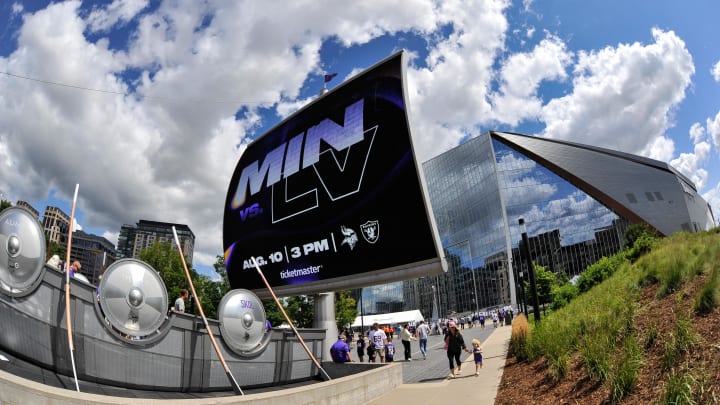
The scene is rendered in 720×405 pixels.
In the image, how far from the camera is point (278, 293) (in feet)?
56.3

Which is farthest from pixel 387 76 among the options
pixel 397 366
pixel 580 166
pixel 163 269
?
pixel 580 166

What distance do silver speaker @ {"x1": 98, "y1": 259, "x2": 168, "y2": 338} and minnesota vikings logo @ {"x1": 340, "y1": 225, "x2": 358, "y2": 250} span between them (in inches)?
309

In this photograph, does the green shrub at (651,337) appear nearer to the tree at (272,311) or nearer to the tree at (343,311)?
the tree at (272,311)

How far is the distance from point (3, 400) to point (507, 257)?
251 ft

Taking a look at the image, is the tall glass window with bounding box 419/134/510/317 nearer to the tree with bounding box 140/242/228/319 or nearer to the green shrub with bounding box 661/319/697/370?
the tree with bounding box 140/242/228/319

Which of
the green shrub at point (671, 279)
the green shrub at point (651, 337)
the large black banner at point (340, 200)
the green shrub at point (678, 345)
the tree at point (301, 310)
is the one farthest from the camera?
the tree at point (301, 310)

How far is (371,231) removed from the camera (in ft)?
45.1

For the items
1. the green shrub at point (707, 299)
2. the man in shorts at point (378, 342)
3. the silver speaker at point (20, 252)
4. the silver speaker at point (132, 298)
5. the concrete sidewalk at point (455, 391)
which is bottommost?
the concrete sidewalk at point (455, 391)

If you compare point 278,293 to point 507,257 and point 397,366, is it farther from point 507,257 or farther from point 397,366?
point 507,257

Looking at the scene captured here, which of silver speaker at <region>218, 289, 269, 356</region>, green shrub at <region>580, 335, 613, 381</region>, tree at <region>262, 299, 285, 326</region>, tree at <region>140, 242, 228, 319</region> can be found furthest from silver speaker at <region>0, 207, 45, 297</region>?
tree at <region>140, 242, 228, 319</region>

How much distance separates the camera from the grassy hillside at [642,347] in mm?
4559

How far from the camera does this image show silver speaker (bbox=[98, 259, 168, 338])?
631cm

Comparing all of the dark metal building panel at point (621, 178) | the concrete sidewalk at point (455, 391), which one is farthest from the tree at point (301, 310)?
the dark metal building panel at point (621, 178)

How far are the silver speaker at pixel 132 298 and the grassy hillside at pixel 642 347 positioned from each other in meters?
6.31
